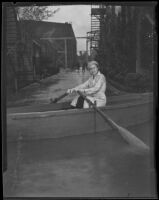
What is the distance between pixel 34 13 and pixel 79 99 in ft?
3.87

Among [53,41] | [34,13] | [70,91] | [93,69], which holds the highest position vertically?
[34,13]

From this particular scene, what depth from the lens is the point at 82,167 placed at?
465cm

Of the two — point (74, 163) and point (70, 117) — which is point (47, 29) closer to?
point (70, 117)

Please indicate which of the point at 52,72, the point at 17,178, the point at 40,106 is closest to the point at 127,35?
the point at 52,72

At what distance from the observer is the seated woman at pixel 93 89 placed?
4836 mm

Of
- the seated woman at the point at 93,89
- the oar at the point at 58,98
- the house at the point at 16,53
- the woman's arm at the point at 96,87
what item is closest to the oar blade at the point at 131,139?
the seated woman at the point at 93,89

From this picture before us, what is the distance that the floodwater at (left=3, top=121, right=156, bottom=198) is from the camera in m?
4.50

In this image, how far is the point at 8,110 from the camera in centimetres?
463

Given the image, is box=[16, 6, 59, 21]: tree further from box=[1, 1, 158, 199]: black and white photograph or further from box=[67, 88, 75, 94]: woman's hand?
box=[67, 88, 75, 94]: woman's hand

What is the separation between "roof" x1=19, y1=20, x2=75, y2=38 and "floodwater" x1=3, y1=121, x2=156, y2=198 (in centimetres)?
130

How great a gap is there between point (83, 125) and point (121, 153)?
0.57 metres

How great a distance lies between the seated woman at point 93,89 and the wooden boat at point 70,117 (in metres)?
0.09

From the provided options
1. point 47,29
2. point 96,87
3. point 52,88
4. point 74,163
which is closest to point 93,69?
point 96,87

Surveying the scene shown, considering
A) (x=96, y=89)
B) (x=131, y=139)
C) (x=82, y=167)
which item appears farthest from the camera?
(x=96, y=89)
